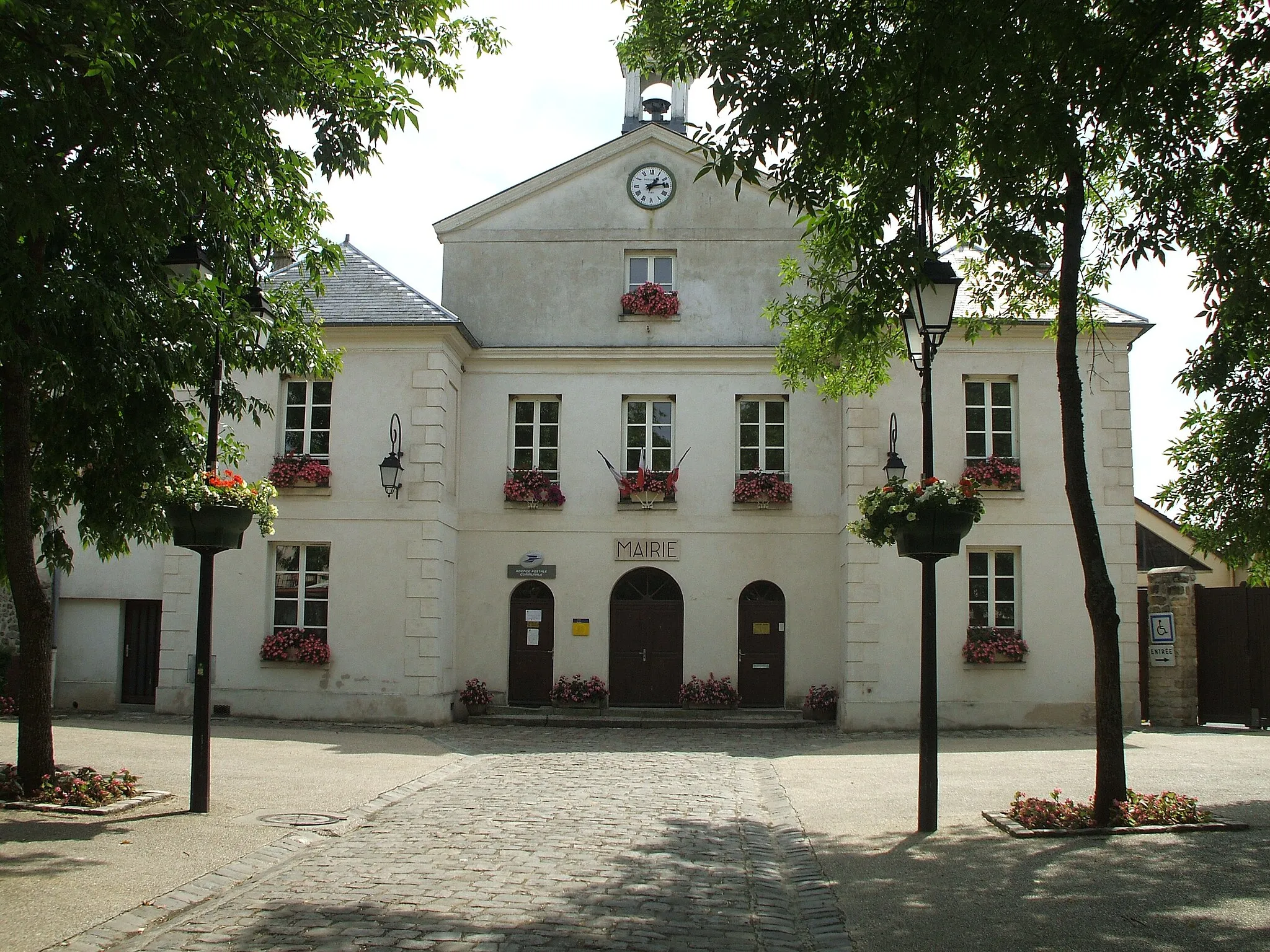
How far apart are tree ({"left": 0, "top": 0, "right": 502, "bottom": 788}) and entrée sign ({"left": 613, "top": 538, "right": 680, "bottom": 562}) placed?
30.9ft

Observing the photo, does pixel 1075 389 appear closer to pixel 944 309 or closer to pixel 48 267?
pixel 944 309

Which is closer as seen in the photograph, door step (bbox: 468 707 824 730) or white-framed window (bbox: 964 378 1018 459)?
door step (bbox: 468 707 824 730)

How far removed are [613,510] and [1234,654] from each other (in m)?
10.3

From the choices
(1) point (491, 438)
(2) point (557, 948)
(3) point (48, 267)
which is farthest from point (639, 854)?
Result: (1) point (491, 438)

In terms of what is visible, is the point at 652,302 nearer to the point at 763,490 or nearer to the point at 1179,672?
the point at 763,490

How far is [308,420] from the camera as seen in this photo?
64.8 ft

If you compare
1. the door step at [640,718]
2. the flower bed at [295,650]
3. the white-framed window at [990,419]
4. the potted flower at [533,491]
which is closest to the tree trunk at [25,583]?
the flower bed at [295,650]

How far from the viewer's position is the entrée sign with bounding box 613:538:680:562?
66.0ft

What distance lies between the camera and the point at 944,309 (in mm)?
9320

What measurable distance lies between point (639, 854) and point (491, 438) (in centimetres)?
1318

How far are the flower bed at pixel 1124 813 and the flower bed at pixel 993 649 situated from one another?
9.30 m

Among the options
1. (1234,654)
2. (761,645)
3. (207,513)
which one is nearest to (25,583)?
(207,513)

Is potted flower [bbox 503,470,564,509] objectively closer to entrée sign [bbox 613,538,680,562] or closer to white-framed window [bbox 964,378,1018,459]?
entrée sign [bbox 613,538,680,562]

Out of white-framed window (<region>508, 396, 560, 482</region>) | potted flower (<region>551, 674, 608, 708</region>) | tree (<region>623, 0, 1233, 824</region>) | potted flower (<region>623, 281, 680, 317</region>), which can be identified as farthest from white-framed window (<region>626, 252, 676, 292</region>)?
tree (<region>623, 0, 1233, 824</region>)
